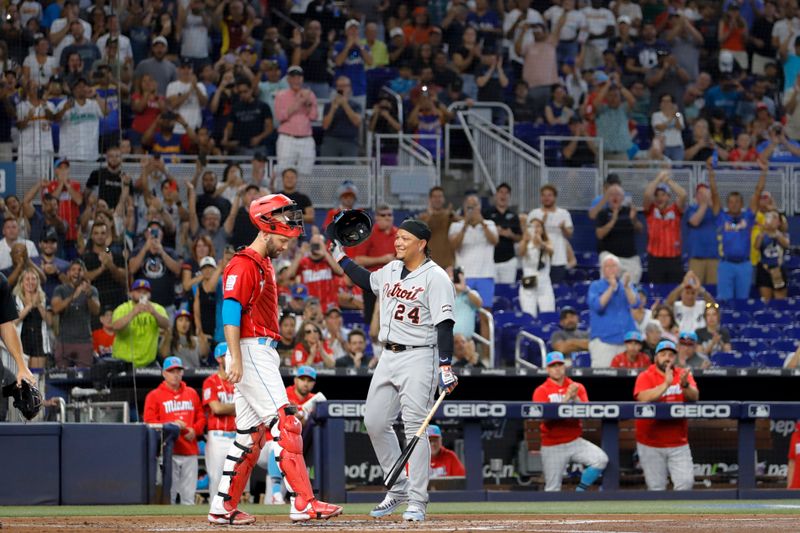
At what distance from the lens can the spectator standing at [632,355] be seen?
13359mm

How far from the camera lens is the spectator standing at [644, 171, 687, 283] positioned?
1631 cm

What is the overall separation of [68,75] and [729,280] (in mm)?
7838

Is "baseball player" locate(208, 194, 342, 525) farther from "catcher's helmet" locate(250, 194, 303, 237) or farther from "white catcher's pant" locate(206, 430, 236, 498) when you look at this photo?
"white catcher's pant" locate(206, 430, 236, 498)

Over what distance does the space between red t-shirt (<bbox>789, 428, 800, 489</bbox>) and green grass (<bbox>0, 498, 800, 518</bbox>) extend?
1.04 m

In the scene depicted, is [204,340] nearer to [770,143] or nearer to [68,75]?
[68,75]

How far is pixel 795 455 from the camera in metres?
12.1

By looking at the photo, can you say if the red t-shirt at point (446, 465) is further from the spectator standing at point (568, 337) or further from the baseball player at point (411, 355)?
the baseball player at point (411, 355)

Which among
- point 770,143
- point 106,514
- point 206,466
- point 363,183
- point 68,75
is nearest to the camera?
point 106,514

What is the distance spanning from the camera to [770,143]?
61.8 ft

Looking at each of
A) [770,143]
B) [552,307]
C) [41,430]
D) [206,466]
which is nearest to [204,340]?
[206,466]

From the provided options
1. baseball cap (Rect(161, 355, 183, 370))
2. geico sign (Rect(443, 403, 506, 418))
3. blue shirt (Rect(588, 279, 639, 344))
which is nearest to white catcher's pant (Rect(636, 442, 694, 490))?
geico sign (Rect(443, 403, 506, 418))

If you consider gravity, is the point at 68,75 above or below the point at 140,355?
above

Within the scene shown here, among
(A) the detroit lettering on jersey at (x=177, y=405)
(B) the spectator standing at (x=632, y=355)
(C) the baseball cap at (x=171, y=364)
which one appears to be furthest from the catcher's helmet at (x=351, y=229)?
(B) the spectator standing at (x=632, y=355)

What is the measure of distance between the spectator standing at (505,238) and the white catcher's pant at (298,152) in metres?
2.44
